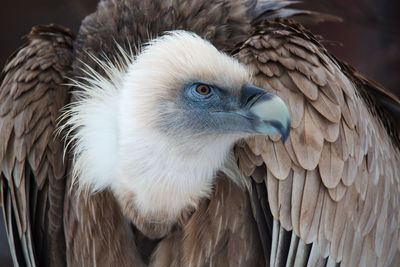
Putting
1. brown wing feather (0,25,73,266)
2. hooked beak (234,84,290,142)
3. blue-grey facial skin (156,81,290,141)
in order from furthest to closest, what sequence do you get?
1. brown wing feather (0,25,73,266)
2. blue-grey facial skin (156,81,290,141)
3. hooked beak (234,84,290,142)

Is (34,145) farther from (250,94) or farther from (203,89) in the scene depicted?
(250,94)

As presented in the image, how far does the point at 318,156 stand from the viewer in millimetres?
1571

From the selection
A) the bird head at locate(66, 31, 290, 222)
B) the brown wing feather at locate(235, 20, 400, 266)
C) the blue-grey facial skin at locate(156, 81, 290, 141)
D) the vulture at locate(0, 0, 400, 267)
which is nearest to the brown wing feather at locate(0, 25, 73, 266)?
the vulture at locate(0, 0, 400, 267)

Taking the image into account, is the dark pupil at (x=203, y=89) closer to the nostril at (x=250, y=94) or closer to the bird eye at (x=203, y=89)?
the bird eye at (x=203, y=89)

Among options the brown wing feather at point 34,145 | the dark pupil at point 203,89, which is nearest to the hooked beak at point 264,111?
the dark pupil at point 203,89

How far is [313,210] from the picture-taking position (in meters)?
1.60

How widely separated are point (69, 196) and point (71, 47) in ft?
1.63

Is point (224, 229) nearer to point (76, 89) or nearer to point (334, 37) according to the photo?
point (76, 89)

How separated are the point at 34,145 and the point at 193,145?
535 mm

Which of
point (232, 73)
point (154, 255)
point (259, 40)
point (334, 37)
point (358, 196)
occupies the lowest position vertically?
point (154, 255)

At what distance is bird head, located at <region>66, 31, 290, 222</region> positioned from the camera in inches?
62.9

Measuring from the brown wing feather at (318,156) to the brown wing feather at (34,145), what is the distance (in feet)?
1.97

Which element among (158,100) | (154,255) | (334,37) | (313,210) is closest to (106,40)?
(158,100)

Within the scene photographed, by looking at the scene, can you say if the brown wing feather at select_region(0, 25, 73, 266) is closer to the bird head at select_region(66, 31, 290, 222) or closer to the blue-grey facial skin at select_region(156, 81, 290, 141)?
the bird head at select_region(66, 31, 290, 222)
